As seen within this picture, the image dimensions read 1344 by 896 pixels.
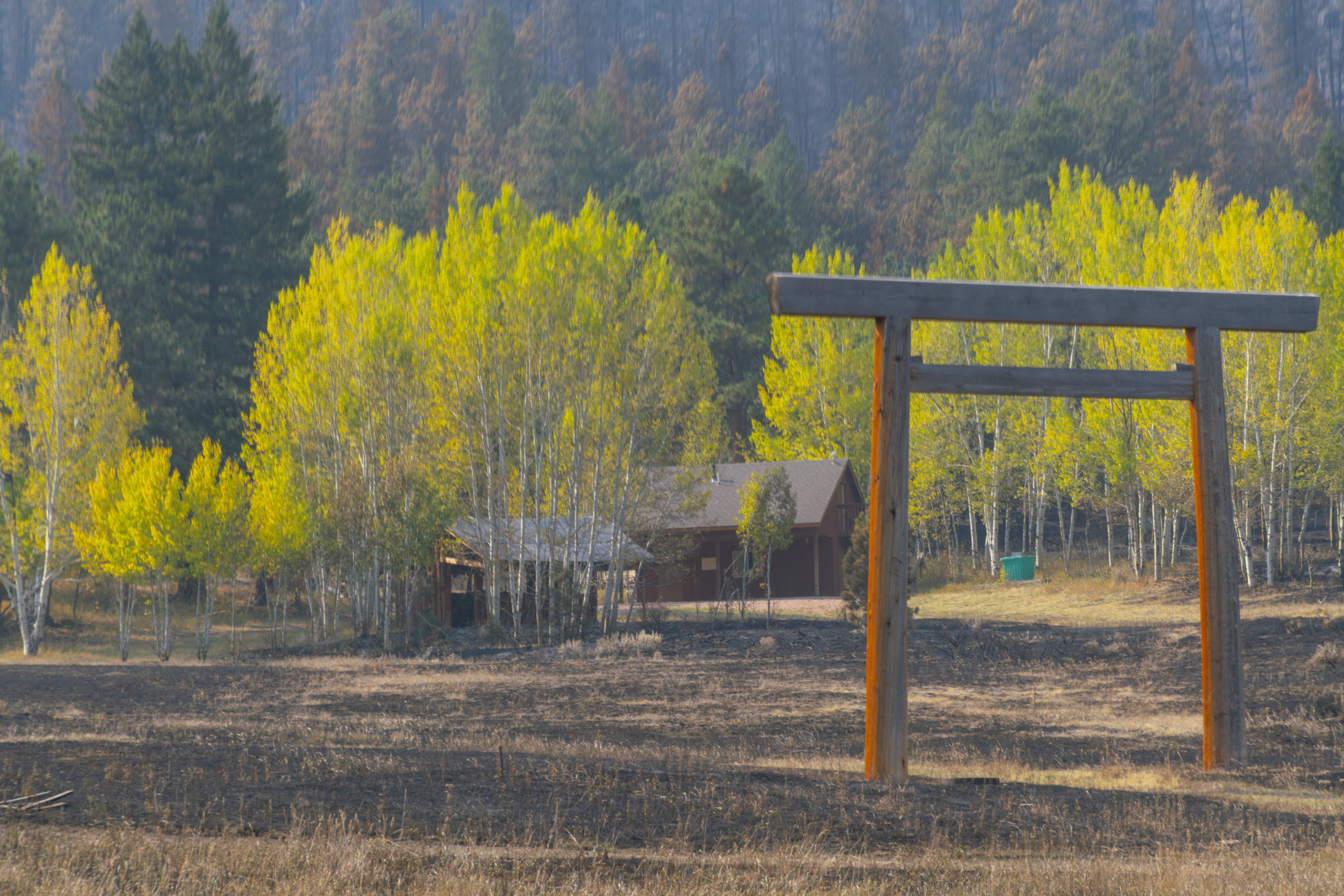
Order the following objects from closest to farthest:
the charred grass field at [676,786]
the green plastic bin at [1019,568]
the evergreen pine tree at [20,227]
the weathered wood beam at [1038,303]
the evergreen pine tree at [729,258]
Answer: the charred grass field at [676,786] → the weathered wood beam at [1038,303] → the evergreen pine tree at [20,227] → the green plastic bin at [1019,568] → the evergreen pine tree at [729,258]

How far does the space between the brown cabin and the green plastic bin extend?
19.0 ft

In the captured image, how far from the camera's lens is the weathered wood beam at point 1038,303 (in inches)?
305

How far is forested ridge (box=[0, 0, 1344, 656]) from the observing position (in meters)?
25.0

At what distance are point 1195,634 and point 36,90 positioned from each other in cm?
11659

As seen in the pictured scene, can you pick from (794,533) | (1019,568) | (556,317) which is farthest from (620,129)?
(556,317)

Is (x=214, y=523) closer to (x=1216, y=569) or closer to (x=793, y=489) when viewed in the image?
(x=1216, y=569)

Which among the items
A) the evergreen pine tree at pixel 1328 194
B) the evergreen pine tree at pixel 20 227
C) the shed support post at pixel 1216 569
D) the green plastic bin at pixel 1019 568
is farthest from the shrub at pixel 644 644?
the evergreen pine tree at pixel 1328 194

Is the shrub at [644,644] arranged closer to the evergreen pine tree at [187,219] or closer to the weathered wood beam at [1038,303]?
the weathered wood beam at [1038,303]

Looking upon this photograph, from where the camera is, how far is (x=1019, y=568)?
123ft

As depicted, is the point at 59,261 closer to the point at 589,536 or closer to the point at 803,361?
the point at 589,536

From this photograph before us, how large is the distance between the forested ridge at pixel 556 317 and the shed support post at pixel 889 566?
53.2 ft

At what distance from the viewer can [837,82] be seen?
4441 inches

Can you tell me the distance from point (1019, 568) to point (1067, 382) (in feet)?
100

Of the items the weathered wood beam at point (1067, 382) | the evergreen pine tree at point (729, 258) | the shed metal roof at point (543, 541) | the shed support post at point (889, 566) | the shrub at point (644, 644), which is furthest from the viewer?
the evergreen pine tree at point (729, 258)
